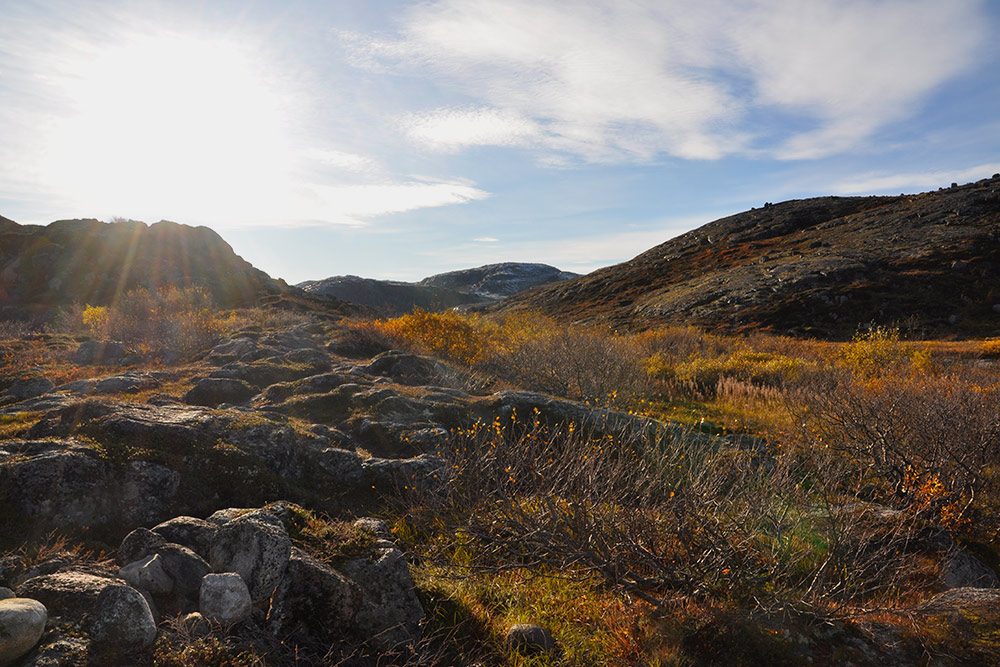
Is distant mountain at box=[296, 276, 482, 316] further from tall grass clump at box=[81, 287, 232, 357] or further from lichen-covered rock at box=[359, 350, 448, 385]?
lichen-covered rock at box=[359, 350, 448, 385]

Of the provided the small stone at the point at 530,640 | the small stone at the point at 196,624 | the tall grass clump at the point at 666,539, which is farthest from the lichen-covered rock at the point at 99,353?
the small stone at the point at 530,640

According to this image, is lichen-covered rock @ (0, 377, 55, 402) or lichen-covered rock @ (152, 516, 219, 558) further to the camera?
lichen-covered rock @ (0, 377, 55, 402)

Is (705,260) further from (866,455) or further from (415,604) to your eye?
(415,604)

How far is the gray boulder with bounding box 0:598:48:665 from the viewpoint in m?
2.24

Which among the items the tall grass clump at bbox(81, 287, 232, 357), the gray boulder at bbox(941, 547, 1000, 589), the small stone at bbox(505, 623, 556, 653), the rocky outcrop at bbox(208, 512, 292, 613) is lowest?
the gray boulder at bbox(941, 547, 1000, 589)

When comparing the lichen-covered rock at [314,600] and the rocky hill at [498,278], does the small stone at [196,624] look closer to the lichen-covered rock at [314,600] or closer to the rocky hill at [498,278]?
the lichen-covered rock at [314,600]

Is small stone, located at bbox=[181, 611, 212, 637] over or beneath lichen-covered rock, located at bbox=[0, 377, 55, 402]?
beneath

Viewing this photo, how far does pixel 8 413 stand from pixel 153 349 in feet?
31.4

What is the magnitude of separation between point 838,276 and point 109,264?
198 feet

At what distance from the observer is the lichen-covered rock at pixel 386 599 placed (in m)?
3.40

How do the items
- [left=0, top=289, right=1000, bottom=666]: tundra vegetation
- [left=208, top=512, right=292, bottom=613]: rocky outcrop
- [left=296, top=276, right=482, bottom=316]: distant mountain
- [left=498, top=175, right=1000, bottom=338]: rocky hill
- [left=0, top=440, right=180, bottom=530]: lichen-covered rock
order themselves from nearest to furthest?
[left=208, top=512, right=292, bottom=613]: rocky outcrop → [left=0, top=289, right=1000, bottom=666]: tundra vegetation → [left=0, top=440, right=180, bottom=530]: lichen-covered rock → [left=498, top=175, right=1000, bottom=338]: rocky hill → [left=296, top=276, right=482, bottom=316]: distant mountain

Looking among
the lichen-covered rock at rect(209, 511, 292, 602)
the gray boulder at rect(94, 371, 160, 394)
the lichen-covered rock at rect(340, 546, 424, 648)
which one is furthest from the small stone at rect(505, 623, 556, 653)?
the gray boulder at rect(94, 371, 160, 394)

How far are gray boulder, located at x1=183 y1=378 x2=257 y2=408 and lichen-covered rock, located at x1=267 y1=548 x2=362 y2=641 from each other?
6.00m

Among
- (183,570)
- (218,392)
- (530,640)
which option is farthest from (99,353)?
(530,640)
